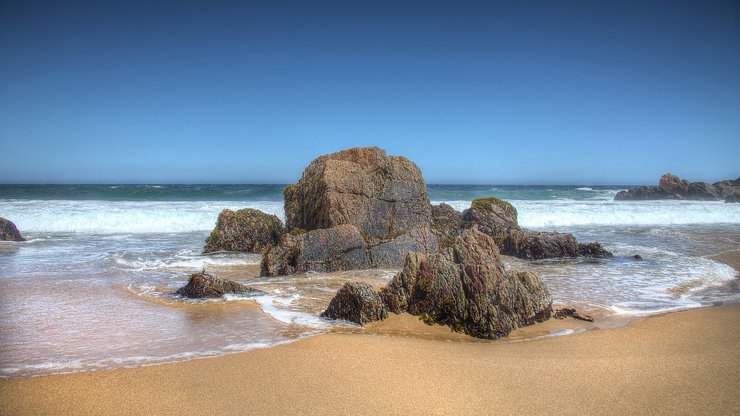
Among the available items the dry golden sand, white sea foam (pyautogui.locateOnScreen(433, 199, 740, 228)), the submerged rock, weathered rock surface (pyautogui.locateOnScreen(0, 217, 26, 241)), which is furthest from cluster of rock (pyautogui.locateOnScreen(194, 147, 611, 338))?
white sea foam (pyautogui.locateOnScreen(433, 199, 740, 228))

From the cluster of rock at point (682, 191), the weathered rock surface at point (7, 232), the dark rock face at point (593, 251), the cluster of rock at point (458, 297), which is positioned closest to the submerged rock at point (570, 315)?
the cluster of rock at point (458, 297)

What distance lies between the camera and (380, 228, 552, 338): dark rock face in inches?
207

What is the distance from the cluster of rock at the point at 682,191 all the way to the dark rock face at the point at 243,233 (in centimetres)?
4027

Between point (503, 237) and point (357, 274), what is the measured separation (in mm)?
5285

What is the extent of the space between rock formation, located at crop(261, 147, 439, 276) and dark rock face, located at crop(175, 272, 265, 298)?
1.97m

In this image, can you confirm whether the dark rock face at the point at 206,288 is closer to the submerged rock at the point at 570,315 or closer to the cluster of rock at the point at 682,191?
the submerged rock at the point at 570,315

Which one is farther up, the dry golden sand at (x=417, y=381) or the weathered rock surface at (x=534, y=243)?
the weathered rock surface at (x=534, y=243)

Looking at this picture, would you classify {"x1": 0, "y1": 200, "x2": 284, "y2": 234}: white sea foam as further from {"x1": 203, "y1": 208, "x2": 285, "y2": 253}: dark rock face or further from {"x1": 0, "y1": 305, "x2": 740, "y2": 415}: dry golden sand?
{"x1": 0, "y1": 305, "x2": 740, "y2": 415}: dry golden sand

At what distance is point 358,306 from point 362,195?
214 inches

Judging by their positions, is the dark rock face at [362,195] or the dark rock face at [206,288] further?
the dark rock face at [362,195]

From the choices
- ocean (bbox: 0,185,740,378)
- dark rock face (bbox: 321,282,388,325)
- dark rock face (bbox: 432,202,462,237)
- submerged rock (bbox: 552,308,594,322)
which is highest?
dark rock face (bbox: 432,202,462,237)

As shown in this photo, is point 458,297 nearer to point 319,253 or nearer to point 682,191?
point 319,253

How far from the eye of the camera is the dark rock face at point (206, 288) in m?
6.73

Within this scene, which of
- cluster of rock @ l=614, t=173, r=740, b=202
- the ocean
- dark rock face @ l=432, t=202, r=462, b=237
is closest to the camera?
the ocean
